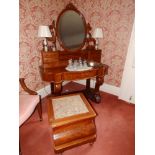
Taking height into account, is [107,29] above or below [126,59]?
above

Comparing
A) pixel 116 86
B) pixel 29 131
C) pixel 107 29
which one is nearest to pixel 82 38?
pixel 107 29

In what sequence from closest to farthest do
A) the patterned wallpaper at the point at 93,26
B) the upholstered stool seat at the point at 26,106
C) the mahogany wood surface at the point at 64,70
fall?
the upholstered stool seat at the point at 26,106 → the mahogany wood surface at the point at 64,70 → the patterned wallpaper at the point at 93,26

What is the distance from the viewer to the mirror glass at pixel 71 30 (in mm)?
3047

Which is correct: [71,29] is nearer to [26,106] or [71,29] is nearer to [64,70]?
[64,70]

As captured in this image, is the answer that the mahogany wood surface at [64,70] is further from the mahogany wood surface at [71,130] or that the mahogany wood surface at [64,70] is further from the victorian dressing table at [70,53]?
the mahogany wood surface at [71,130]

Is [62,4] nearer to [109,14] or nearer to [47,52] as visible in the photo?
[109,14]

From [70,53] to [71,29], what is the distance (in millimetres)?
481

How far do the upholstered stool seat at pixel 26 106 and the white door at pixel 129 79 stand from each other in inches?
71.8

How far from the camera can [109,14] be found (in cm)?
316

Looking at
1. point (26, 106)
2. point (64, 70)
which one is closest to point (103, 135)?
point (26, 106)

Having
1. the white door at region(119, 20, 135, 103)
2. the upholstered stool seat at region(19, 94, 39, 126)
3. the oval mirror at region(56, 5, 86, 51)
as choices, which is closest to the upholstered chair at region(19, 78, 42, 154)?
the upholstered stool seat at region(19, 94, 39, 126)

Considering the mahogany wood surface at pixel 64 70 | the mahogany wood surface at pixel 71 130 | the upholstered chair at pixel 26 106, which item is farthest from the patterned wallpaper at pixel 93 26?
the mahogany wood surface at pixel 71 130
